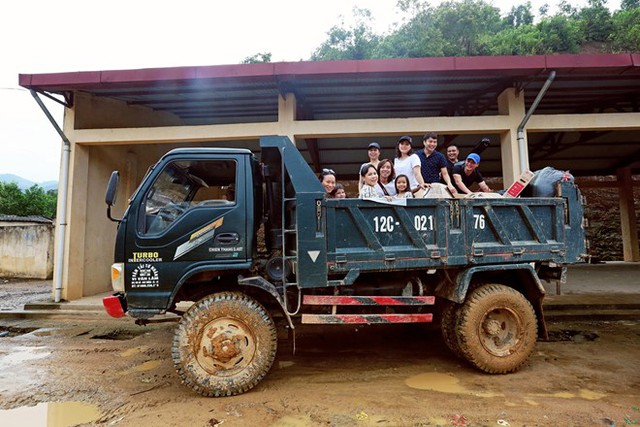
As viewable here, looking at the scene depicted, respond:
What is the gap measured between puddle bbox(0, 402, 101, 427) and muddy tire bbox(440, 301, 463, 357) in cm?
346

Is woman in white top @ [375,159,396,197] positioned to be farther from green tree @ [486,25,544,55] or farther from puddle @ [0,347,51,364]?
green tree @ [486,25,544,55]

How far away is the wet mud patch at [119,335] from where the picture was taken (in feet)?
16.6

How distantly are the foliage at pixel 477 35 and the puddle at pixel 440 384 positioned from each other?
67.2ft

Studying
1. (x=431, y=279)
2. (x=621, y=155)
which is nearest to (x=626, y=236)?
(x=621, y=155)

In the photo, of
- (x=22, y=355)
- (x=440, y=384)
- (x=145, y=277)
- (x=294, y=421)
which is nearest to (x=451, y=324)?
(x=440, y=384)

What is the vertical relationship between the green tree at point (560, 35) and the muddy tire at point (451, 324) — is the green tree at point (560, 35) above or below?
above

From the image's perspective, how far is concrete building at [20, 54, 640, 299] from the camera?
5.81 meters

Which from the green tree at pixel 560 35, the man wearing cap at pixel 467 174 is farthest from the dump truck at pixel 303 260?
the green tree at pixel 560 35

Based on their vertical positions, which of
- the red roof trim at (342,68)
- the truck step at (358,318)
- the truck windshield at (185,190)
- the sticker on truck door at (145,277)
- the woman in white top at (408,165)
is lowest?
the truck step at (358,318)

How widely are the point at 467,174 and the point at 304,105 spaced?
14.0ft

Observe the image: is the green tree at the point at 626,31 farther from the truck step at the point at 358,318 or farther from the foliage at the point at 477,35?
the truck step at the point at 358,318

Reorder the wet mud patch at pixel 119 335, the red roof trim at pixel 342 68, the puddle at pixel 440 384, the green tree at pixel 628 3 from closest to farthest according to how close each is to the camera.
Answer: the puddle at pixel 440 384 < the wet mud patch at pixel 119 335 < the red roof trim at pixel 342 68 < the green tree at pixel 628 3

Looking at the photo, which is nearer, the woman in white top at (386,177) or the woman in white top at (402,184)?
the woman in white top at (402,184)

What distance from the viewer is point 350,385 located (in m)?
3.38
